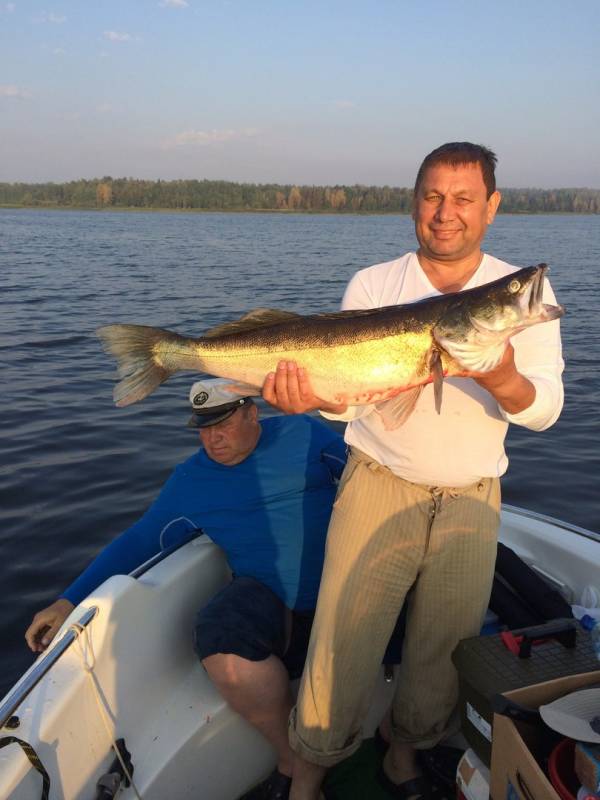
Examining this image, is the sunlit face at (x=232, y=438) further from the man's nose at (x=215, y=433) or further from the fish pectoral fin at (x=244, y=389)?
the fish pectoral fin at (x=244, y=389)

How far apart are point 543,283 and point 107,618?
109 inches

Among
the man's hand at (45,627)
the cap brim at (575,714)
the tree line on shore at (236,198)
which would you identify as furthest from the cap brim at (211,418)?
the tree line on shore at (236,198)

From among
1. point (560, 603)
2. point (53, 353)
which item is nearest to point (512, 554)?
point (560, 603)

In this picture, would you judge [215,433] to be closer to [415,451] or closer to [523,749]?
[415,451]

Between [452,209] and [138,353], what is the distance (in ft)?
6.68

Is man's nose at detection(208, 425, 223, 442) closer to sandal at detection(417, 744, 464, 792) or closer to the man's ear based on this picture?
the man's ear

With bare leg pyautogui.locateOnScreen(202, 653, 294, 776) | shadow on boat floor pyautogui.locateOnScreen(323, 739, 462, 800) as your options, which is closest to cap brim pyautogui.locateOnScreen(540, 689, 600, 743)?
shadow on boat floor pyautogui.locateOnScreen(323, 739, 462, 800)

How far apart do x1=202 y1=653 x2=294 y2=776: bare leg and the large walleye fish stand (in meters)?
1.51

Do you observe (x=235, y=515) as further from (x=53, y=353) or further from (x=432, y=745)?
(x=53, y=353)

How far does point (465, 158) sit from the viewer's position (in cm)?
320

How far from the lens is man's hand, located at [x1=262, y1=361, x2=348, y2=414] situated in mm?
3574

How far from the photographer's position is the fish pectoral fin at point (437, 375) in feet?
10.2

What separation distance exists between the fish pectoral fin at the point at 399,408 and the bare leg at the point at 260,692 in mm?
1536

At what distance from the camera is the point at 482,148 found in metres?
3.29
